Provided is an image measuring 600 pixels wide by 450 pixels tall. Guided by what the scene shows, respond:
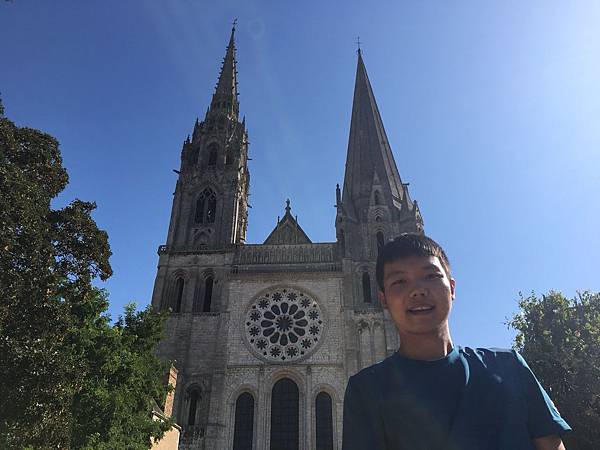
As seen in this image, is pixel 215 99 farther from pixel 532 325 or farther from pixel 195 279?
pixel 532 325

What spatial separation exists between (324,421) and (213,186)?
50.8 feet

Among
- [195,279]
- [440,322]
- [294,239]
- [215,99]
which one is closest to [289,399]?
[195,279]

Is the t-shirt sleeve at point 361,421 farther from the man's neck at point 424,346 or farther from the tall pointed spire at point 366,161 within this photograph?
the tall pointed spire at point 366,161

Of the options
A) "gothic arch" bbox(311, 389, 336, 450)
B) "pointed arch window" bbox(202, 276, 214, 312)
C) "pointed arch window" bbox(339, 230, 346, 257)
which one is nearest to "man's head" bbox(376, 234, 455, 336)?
"gothic arch" bbox(311, 389, 336, 450)

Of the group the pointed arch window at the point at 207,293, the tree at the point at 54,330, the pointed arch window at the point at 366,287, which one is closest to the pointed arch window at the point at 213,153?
the pointed arch window at the point at 207,293

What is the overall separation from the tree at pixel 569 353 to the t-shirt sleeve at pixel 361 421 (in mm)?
16186

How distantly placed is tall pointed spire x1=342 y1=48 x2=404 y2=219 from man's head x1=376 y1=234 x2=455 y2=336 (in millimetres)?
26612

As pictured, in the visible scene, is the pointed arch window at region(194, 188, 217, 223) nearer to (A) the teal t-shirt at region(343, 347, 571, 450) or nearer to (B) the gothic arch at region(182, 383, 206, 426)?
(B) the gothic arch at region(182, 383, 206, 426)

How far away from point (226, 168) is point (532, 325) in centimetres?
1966

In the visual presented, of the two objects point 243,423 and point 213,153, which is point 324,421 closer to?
point 243,423

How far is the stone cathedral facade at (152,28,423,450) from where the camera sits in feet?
69.8

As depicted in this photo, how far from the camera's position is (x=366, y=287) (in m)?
25.4

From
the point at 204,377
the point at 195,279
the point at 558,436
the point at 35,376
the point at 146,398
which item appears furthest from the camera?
the point at 195,279

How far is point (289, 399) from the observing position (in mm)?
22000
